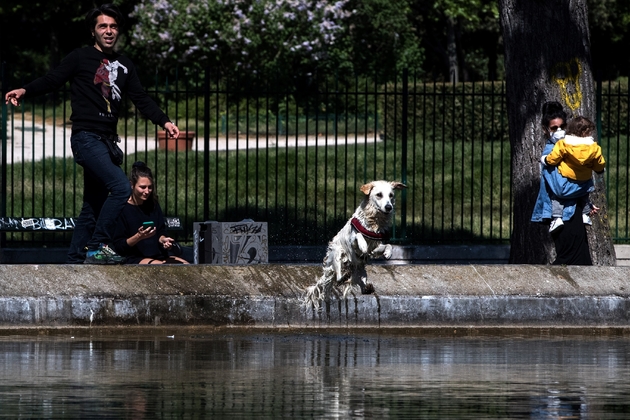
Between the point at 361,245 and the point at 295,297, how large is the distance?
859 mm

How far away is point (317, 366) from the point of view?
8078 mm

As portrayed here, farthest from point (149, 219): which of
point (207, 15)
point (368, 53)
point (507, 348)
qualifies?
point (368, 53)

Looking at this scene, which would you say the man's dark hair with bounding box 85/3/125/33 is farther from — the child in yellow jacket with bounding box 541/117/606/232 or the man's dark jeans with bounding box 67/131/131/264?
the child in yellow jacket with bounding box 541/117/606/232

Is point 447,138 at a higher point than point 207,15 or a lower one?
lower

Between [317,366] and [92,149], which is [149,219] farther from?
[317,366]

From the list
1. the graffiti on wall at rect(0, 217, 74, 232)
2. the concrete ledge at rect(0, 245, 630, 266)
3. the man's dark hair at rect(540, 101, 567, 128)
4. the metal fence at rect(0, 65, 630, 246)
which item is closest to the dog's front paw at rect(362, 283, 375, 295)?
the man's dark hair at rect(540, 101, 567, 128)

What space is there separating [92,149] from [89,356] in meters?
2.44

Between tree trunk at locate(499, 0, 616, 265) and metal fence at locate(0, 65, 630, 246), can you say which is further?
metal fence at locate(0, 65, 630, 246)

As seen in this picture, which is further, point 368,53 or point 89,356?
point 368,53

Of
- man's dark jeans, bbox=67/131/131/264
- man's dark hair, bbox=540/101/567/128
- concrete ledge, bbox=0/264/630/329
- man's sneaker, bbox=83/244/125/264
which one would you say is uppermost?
man's dark hair, bbox=540/101/567/128

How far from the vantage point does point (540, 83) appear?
1217 cm

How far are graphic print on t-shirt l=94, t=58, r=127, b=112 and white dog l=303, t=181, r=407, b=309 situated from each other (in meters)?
2.15

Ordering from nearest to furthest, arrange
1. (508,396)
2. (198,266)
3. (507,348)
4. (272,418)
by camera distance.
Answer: (272,418) → (508,396) → (507,348) → (198,266)

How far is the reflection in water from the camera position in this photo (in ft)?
21.3
